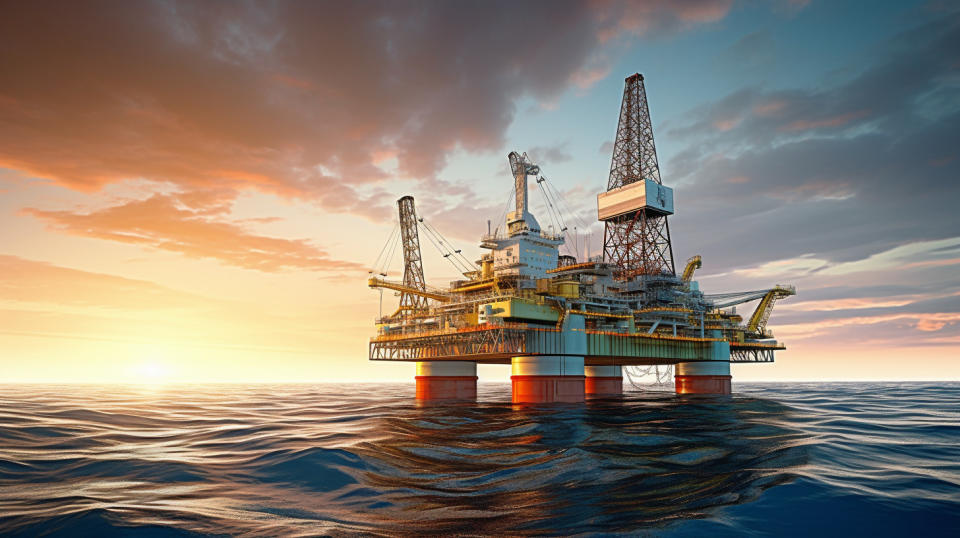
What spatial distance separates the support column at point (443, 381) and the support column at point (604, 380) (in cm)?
2090

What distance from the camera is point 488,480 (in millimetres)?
18906

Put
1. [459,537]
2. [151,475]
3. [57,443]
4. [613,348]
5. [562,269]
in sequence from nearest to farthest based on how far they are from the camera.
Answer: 1. [459,537]
2. [151,475]
3. [57,443]
4. [613,348]
5. [562,269]

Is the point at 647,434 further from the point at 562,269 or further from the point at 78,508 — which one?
the point at 562,269

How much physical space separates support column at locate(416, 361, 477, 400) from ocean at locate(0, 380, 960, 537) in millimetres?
30935

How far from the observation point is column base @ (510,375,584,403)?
5200 cm

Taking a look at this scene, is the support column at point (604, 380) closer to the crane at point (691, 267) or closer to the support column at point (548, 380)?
the crane at point (691, 267)

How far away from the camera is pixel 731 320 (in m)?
77.8

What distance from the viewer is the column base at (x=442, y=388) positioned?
214 ft

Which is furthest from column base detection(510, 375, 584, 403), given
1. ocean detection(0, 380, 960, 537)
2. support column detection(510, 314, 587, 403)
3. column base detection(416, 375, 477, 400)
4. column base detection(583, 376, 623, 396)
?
column base detection(583, 376, 623, 396)

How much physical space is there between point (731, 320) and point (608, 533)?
73.8 meters

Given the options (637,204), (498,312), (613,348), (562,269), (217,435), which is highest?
(637,204)

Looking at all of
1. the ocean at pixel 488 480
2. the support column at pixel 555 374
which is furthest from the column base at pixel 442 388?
the ocean at pixel 488 480

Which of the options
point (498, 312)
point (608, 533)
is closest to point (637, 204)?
point (498, 312)

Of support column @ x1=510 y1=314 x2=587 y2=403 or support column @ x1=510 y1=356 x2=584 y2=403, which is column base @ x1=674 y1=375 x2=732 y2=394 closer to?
support column @ x1=510 y1=314 x2=587 y2=403
